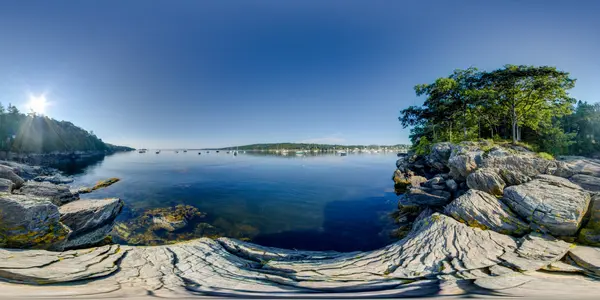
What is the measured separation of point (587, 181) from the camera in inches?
358

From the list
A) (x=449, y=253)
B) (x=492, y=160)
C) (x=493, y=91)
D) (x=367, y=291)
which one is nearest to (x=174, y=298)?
(x=367, y=291)

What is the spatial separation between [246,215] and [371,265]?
1467 centimetres

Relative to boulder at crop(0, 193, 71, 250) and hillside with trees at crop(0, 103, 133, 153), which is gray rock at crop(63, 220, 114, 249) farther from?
hillside with trees at crop(0, 103, 133, 153)

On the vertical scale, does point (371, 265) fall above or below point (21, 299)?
below

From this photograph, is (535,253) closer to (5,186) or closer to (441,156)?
(441,156)

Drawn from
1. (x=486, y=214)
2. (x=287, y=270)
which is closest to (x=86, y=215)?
(x=287, y=270)

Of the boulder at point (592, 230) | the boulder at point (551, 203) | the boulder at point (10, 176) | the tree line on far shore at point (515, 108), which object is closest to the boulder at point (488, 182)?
the boulder at point (551, 203)

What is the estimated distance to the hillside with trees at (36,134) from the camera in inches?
2751

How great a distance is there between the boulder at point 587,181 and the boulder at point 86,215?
27966mm

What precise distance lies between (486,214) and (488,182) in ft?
12.7

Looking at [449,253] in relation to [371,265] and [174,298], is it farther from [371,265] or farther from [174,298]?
[174,298]

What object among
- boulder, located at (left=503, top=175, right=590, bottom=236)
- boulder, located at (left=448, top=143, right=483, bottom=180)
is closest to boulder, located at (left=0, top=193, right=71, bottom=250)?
boulder, located at (left=503, top=175, right=590, bottom=236)

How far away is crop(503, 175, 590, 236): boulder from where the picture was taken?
7219 mm

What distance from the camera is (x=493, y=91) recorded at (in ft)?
73.7
